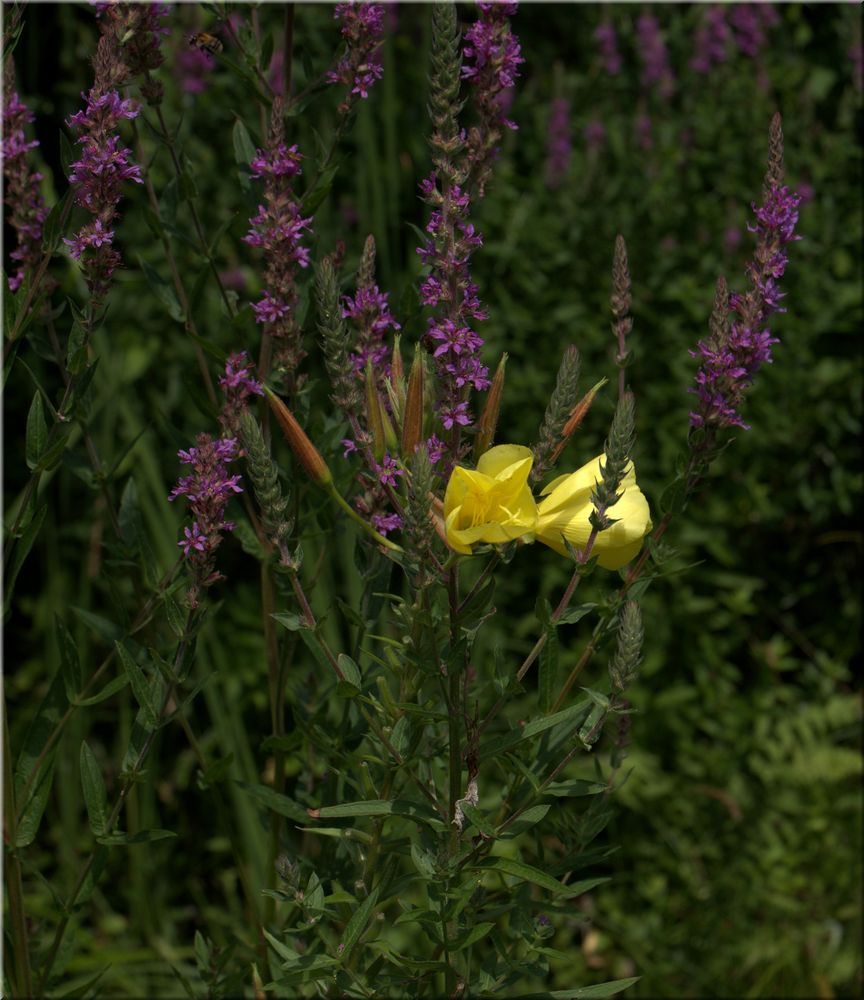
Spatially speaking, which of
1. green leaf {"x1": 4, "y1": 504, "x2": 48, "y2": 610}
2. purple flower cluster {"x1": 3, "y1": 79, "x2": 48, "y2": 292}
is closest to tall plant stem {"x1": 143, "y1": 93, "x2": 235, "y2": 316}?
purple flower cluster {"x1": 3, "y1": 79, "x2": 48, "y2": 292}

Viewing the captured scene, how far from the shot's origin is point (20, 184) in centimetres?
146

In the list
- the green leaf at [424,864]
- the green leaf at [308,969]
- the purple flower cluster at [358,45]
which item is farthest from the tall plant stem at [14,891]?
the purple flower cluster at [358,45]

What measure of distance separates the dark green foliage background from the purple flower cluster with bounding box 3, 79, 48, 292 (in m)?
1.20

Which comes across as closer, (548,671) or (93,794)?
(548,671)

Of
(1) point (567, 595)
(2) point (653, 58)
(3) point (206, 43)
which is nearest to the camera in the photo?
(1) point (567, 595)

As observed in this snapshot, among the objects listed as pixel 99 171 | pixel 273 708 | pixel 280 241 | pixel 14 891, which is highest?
pixel 99 171

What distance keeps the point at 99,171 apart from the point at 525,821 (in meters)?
0.76

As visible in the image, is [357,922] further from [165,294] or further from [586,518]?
[165,294]

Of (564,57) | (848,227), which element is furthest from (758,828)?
(564,57)

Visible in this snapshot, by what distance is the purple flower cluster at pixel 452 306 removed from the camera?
1.16 metres

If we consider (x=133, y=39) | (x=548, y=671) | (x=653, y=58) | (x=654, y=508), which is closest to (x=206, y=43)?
(x=133, y=39)

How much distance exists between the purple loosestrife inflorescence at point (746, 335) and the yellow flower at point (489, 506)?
0.26 metres

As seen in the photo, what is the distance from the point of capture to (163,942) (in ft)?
9.21

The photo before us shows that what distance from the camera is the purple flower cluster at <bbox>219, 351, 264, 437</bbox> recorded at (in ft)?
4.48
